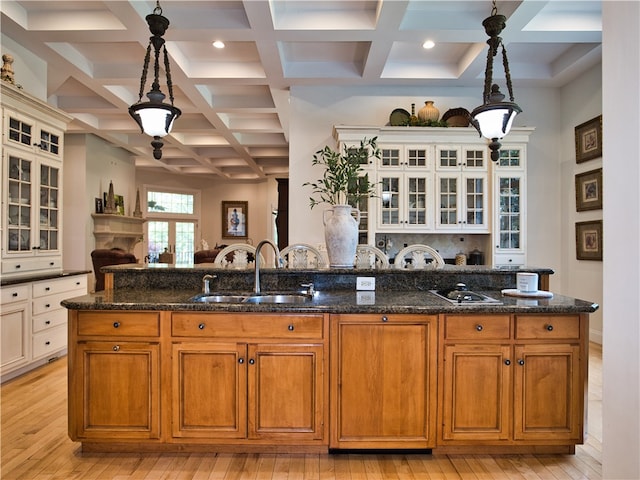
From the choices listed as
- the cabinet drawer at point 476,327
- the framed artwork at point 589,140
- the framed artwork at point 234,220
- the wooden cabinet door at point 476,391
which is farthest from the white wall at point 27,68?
the framed artwork at point 234,220

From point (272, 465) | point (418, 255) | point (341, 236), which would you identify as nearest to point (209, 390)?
point (272, 465)

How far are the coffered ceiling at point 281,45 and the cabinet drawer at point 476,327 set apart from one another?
2597mm

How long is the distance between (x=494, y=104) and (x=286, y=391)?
1.91 metres

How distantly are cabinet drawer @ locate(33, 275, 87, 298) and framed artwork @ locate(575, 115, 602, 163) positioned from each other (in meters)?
5.79

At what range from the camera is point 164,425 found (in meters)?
2.03

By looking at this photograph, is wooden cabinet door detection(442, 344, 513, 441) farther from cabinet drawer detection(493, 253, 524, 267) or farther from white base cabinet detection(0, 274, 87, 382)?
white base cabinet detection(0, 274, 87, 382)

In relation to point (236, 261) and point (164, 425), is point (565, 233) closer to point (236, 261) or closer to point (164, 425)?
point (236, 261)

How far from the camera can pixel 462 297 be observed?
7.04 ft

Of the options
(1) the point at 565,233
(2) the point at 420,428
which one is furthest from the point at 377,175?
(2) the point at 420,428

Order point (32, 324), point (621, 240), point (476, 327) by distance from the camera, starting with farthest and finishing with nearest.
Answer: point (32, 324)
point (476, 327)
point (621, 240)

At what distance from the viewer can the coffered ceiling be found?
353 centimetres

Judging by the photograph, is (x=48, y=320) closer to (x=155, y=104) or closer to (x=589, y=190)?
(x=155, y=104)

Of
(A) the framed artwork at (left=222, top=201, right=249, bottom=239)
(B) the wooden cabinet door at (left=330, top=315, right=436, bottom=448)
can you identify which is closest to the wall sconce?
(B) the wooden cabinet door at (left=330, top=315, right=436, bottom=448)

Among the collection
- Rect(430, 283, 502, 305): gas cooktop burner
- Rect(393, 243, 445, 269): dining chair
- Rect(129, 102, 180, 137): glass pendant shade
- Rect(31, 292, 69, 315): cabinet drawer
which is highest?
Rect(129, 102, 180, 137): glass pendant shade
